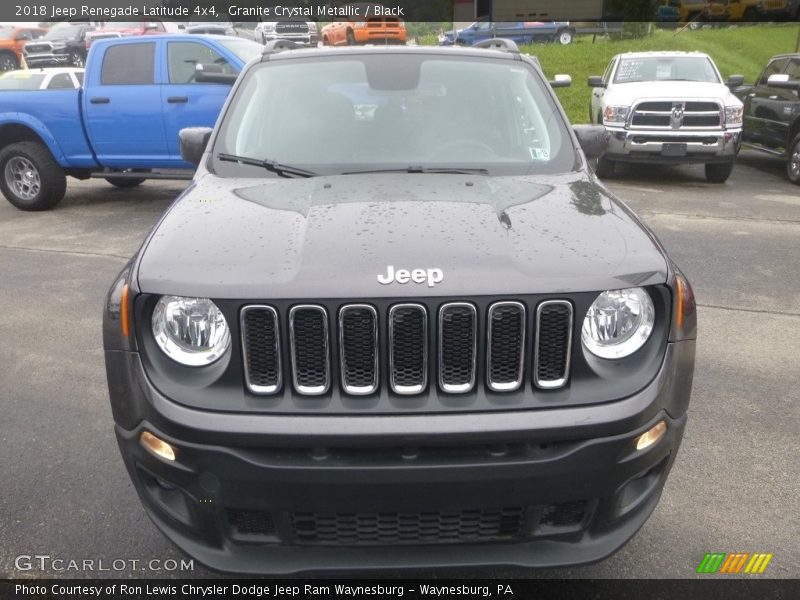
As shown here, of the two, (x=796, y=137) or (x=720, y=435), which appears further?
(x=796, y=137)

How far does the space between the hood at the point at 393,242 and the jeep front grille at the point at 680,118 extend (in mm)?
8861

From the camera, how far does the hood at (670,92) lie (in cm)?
1108

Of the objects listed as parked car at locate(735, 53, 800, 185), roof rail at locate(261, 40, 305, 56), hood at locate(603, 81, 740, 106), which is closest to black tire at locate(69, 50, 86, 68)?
hood at locate(603, 81, 740, 106)

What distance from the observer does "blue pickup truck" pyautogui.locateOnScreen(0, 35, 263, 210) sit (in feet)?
29.9

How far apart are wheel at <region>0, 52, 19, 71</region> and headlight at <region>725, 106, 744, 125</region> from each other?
26575 millimetres

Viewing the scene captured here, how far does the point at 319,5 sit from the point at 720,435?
2404 centimetres

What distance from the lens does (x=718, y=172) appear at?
11602 millimetres

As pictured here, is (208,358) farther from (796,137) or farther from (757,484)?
(796,137)

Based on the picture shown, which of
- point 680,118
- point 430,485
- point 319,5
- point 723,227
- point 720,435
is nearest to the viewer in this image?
point 430,485

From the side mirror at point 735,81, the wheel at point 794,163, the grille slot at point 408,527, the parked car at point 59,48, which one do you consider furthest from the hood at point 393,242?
the parked car at point 59,48

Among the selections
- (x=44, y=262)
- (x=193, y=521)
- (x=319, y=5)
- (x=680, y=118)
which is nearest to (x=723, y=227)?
(x=680, y=118)

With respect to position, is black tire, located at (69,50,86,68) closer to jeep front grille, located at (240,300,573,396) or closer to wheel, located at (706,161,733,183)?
wheel, located at (706,161,733,183)

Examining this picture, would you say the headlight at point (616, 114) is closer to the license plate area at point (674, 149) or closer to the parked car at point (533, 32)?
the license plate area at point (674, 149)

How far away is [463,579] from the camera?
2.85 m
